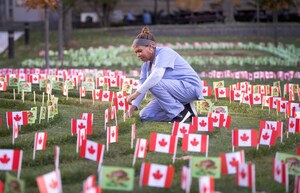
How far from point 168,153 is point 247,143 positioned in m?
0.95

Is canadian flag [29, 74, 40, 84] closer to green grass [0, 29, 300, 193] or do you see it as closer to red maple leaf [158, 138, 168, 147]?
green grass [0, 29, 300, 193]

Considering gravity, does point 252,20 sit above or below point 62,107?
above

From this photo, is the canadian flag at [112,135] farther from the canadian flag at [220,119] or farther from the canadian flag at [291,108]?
the canadian flag at [291,108]

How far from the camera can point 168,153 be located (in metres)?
10.2

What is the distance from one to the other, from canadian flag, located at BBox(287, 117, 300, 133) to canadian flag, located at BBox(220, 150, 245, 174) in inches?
109

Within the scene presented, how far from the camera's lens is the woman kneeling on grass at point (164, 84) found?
1217 centimetres

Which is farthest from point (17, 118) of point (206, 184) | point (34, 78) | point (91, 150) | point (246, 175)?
point (34, 78)

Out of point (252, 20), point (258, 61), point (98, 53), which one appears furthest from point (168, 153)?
point (252, 20)

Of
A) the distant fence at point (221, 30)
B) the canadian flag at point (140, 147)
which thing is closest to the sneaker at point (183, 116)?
the canadian flag at point (140, 147)

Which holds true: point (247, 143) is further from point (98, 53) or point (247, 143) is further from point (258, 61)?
point (98, 53)

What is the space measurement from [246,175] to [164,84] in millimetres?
4477

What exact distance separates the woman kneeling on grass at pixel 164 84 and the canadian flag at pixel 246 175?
4.11m

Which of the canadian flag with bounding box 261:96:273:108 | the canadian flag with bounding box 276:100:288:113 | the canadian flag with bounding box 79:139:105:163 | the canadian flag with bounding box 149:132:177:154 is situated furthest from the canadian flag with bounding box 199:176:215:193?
the canadian flag with bounding box 261:96:273:108

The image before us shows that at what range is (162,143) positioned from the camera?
933 centimetres
